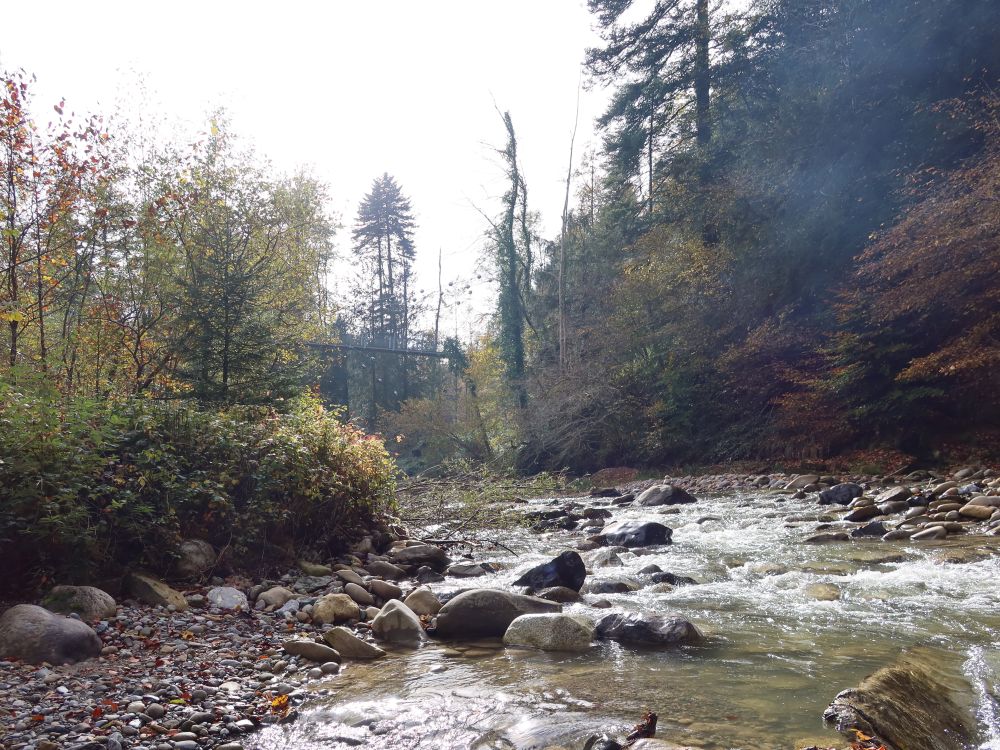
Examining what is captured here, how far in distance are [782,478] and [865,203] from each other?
22.2 ft

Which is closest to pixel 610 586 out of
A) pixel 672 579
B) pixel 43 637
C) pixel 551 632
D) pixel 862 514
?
pixel 672 579

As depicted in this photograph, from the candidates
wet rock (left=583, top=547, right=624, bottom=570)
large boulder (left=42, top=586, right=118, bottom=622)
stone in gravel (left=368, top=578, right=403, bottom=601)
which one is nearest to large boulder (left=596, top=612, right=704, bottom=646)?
stone in gravel (left=368, top=578, right=403, bottom=601)

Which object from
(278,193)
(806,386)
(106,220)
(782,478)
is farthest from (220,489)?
(806,386)

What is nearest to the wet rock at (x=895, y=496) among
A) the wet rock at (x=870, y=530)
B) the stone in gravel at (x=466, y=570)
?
the wet rock at (x=870, y=530)

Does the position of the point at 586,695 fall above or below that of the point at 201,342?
below

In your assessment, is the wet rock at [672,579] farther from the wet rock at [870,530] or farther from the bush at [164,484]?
the bush at [164,484]

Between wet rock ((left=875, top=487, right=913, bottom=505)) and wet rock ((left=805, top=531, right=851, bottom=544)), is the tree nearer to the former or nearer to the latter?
wet rock ((left=805, top=531, right=851, bottom=544))

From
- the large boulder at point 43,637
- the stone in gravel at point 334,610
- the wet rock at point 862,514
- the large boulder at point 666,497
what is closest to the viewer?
the large boulder at point 43,637

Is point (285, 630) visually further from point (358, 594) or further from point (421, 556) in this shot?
point (421, 556)

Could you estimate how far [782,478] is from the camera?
14.3 m

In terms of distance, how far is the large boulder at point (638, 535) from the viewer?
8.55 meters

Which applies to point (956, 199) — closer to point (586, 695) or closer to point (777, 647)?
point (777, 647)

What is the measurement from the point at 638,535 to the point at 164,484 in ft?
19.2

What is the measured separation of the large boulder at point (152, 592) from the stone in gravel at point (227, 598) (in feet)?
0.75
